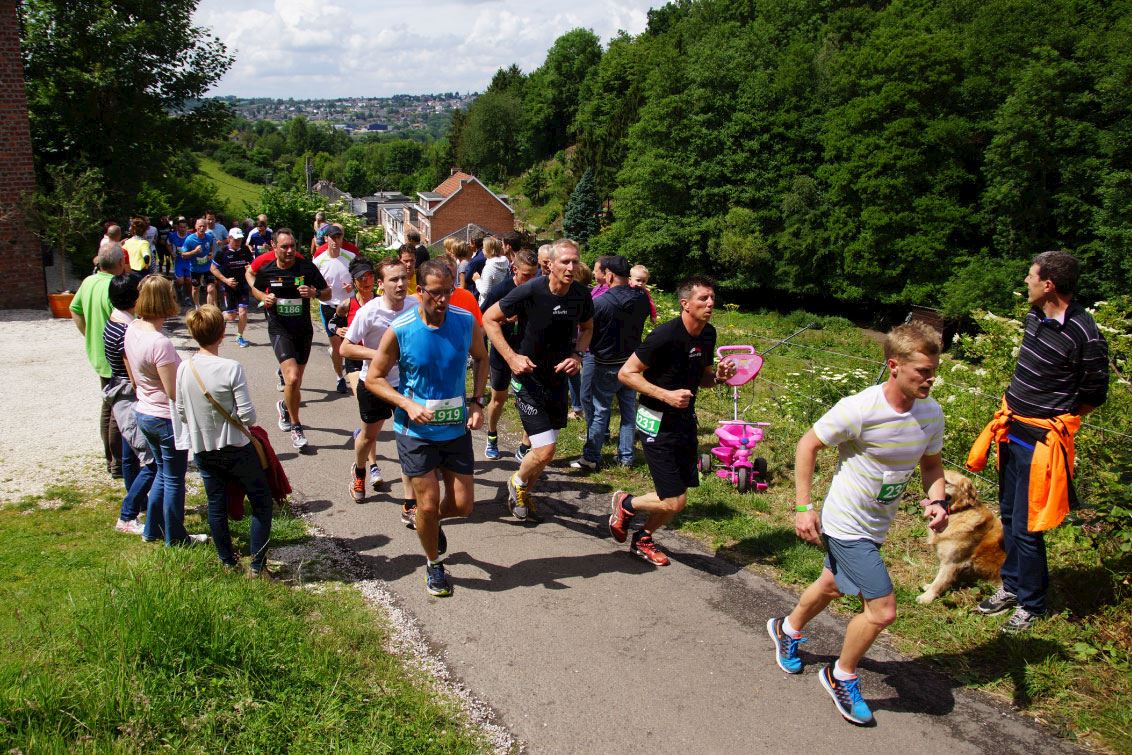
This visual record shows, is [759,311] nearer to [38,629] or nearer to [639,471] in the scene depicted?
[639,471]

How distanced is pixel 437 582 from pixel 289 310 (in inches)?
149

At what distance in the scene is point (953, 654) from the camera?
15.2 ft

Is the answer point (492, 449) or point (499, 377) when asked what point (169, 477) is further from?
point (492, 449)

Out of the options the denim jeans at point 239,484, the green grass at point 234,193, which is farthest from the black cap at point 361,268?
the green grass at point 234,193

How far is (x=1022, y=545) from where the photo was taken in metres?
4.73

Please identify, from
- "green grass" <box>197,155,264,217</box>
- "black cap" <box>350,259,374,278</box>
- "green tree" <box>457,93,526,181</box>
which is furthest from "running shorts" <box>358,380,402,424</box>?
"green tree" <box>457,93,526,181</box>

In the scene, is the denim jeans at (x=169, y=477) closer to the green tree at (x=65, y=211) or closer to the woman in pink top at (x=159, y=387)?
the woman in pink top at (x=159, y=387)

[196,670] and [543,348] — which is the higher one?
[543,348]

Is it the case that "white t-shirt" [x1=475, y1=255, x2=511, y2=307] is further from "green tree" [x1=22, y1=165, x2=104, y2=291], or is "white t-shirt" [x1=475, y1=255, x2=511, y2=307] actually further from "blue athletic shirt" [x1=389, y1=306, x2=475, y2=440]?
"green tree" [x1=22, y1=165, x2=104, y2=291]

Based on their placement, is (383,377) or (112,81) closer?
(383,377)

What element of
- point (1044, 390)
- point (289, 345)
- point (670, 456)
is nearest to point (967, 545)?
point (1044, 390)

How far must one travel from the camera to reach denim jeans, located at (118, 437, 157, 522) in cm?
574

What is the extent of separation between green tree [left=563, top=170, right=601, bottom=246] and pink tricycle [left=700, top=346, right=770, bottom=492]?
64.1 metres

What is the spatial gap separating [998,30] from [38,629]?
150ft
